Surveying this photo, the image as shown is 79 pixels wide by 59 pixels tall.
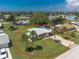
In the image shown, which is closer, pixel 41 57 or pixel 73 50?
pixel 41 57

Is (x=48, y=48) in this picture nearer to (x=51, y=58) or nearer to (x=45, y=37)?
(x=51, y=58)

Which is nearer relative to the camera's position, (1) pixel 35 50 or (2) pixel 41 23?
(1) pixel 35 50

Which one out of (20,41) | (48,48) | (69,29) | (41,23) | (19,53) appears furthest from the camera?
(41,23)

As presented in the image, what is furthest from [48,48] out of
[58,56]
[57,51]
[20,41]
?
[20,41]

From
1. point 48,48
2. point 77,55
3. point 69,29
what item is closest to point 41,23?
point 69,29

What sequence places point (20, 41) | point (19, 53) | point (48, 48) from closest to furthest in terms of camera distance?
point (19, 53), point (48, 48), point (20, 41)

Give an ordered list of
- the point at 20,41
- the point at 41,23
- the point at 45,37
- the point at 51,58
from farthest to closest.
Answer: the point at 41,23 → the point at 45,37 → the point at 20,41 → the point at 51,58

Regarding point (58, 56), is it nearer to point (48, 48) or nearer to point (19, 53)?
point (48, 48)

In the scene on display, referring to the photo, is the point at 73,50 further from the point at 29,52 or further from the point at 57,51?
the point at 29,52

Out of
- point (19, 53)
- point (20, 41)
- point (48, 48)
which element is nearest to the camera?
point (19, 53)
